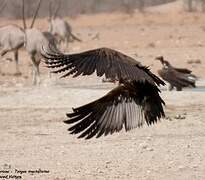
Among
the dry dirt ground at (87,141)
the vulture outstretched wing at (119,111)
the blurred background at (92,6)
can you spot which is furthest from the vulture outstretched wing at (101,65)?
the blurred background at (92,6)

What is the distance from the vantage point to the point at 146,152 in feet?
28.6

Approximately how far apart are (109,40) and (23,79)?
16162 millimetres

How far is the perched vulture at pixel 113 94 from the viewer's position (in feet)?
19.9

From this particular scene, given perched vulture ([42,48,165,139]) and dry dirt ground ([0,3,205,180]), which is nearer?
perched vulture ([42,48,165,139])

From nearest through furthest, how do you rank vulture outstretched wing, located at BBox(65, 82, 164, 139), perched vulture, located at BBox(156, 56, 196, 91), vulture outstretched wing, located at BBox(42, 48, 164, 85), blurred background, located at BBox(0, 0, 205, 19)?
vulture outstretched wing, located at BBox(42, 48, 164, 85) → vulture outstretched wing, located at BBox(65, 82, 164, 139) → perched vulture, located at BBox(156, 56, 196, 91) → blurred background, located at BBox(0, 0, 205, 19)

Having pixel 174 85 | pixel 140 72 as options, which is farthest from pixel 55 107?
pixel 140 72

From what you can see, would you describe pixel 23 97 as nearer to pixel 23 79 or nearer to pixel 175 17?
pixel 23 79

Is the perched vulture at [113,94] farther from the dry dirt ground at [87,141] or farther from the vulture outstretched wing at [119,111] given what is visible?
the dry dirt ground at [87,141]

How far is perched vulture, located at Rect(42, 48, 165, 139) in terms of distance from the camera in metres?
6.07

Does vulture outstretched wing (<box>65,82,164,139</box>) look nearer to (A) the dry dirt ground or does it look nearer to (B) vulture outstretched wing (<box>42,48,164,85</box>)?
(B) vulture outstretched wing (<box>42,48,164,85</box>)

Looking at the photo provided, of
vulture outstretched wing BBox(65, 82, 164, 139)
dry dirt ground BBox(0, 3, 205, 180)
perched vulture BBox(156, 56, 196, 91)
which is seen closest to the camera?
vulture outstretched wing BBox(65, 82, 164, 139)

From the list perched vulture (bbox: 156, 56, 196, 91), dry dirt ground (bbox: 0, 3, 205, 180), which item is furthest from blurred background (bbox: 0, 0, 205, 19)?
dry dirt ground (bbox: 0, 3, 205, 180)

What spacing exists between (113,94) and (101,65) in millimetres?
591

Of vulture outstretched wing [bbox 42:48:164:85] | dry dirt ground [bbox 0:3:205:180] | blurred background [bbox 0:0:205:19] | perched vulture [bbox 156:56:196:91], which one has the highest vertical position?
blurred background [bbox 0:0:205:19]
